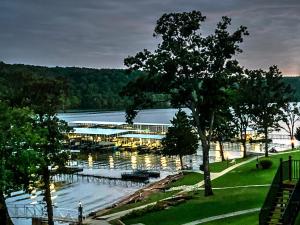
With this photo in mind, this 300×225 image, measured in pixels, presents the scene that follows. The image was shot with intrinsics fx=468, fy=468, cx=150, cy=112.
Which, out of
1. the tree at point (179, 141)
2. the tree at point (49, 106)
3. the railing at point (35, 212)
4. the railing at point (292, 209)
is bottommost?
the railing at point (35, 212)

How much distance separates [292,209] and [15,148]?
1393 cm

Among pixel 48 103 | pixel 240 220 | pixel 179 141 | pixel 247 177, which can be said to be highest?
pixel 48 103

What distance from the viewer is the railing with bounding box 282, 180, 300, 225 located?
2077 centimetres

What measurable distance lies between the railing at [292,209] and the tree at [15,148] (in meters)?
12.5

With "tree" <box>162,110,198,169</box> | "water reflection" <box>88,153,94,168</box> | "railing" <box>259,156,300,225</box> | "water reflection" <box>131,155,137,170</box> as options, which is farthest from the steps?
"water reflection" <box>88,153,94,168</box>

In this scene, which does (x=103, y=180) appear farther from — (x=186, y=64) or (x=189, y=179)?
(x=186, y=64)

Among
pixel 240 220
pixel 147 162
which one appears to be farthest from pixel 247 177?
pixel 147 162

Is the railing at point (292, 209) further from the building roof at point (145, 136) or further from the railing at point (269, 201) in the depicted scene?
the building roof at point (145, 136)

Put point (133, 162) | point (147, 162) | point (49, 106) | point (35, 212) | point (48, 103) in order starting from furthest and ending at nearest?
point (133, 162)
point (147, 162)
point (35, 212)
point (48, 103)
point (49, 106)

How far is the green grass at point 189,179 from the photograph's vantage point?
56650 mm

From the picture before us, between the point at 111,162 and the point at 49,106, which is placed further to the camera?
the point at 111,162

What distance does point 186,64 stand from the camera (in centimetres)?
3894

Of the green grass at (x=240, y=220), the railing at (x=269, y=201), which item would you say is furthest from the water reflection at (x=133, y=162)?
the railing at (x=269, y=201)

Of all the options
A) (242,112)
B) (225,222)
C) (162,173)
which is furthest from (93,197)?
(225,222)
